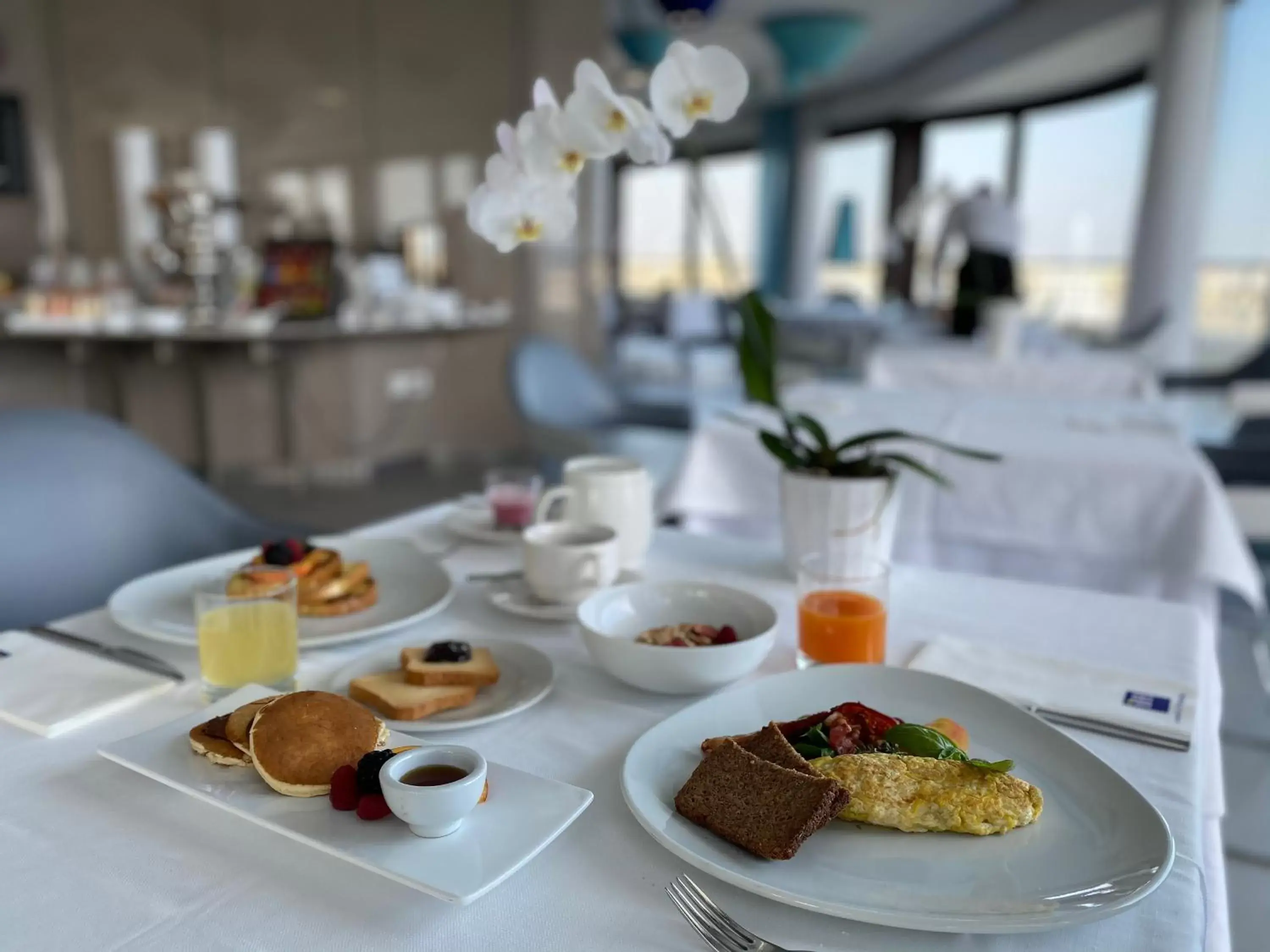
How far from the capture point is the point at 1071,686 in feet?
2.68

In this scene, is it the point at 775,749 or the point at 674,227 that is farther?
the point at 674,227

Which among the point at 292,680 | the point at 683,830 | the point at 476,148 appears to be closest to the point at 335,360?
the point at 476,148

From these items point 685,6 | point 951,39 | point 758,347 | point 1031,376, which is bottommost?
point 1031,376

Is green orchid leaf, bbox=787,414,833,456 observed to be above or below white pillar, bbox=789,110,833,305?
below

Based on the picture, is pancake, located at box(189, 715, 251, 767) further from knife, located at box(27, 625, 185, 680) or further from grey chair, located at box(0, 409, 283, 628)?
grey chair, located at box(0, 409, 283, 628)

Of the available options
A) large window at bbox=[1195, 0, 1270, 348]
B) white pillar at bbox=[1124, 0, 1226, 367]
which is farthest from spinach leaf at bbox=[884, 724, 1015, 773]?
large window at bbox=[1195, 0, 1270, 348]

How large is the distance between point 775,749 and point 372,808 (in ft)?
0.83

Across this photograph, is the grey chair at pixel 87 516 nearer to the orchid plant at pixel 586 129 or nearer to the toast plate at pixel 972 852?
the orchid plant at pixel 586 129

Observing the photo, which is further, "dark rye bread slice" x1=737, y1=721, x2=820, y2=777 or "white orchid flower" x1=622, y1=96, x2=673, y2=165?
"white orchid flower" x1=622, y1=96, x2=673, y2=165

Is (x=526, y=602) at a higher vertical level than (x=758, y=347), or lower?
lower

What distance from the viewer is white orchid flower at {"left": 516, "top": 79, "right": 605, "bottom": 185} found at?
0.88 meters

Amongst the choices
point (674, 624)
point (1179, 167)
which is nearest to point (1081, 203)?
point (1179, 167)

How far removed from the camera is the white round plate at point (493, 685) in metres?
0.72

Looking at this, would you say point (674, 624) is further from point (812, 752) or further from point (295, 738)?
point (295, 738)
